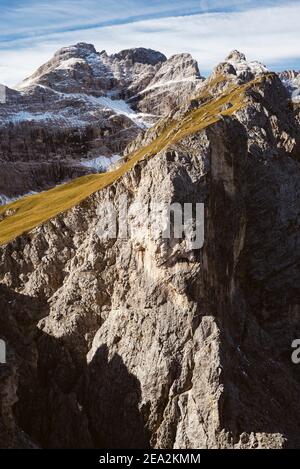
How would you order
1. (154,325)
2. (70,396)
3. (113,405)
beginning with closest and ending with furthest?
1. (113,405)
2. (154,325)
3. (70,396)

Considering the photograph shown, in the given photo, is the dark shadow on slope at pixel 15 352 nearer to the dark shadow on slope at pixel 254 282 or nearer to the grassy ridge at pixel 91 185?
the grassy ridge at pixel 91 185

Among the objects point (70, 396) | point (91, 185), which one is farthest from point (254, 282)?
point (91, 185)

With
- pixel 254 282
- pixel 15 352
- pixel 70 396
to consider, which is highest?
pixel 15 352

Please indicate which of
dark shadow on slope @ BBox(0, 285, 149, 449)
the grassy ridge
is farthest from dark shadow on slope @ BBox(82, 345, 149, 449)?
the grassy ridge

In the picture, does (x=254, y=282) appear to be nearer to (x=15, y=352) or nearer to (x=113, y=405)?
(x=113, y=405)

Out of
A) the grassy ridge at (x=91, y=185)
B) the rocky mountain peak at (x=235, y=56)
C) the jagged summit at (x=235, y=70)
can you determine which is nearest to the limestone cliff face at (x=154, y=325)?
the grassy ridge at (x=91, y=185)

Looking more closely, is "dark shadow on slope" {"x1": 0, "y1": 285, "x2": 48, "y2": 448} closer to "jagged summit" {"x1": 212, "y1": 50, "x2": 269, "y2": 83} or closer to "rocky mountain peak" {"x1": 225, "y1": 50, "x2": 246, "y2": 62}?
"jagged summit" {"x1": 212, "y1": 50, "x2": 269, "y2": 83}
